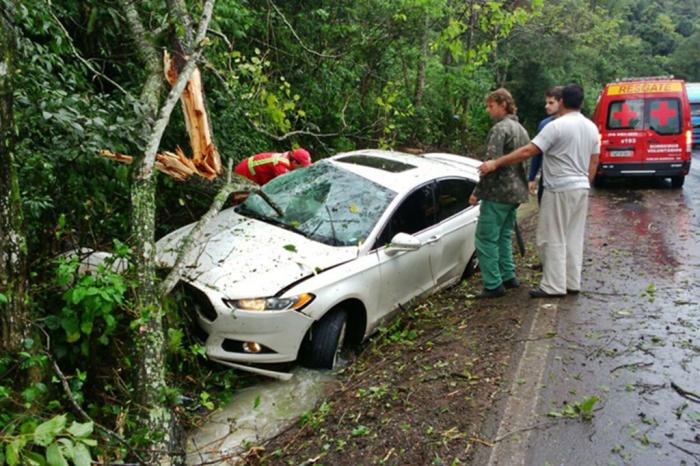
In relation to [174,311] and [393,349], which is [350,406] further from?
[174,311]

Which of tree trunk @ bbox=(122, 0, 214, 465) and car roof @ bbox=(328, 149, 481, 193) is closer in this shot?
tree trunk @ bbox=(122, 0, 214, 465)

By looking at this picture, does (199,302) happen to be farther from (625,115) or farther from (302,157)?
Result: (625,115)

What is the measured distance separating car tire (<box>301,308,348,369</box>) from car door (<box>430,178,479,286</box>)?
155 centimetres

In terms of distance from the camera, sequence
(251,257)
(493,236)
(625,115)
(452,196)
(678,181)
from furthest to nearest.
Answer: (678,181)
(625,115)
(452,196)
(493,236)
(251,257)

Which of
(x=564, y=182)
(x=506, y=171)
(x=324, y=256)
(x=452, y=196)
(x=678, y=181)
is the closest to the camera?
(x=324, y=256)

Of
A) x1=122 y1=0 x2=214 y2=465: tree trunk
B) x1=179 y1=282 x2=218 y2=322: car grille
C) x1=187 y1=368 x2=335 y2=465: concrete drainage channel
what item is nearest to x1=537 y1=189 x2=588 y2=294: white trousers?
x1=187 y1=368 x2=335 y2=465: concrete drainage channel

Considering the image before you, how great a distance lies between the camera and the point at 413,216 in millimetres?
5160

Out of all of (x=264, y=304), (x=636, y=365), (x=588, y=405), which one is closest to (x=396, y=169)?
(x=264, y=304)

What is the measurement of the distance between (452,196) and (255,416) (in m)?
3.14

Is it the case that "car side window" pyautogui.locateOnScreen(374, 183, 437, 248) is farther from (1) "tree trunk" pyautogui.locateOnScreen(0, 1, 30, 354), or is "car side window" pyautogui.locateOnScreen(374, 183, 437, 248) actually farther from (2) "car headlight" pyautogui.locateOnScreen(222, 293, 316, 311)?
(1) "tree trunk" pyautogui.locateOnScreen(0, 1, 30, 354)

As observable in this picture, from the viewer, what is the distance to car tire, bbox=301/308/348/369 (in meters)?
4.16

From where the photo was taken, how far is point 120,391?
11.5 ft

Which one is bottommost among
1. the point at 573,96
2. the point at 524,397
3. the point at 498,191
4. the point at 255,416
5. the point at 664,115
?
the point at 255,416

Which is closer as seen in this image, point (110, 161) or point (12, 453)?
point (12, 453)
